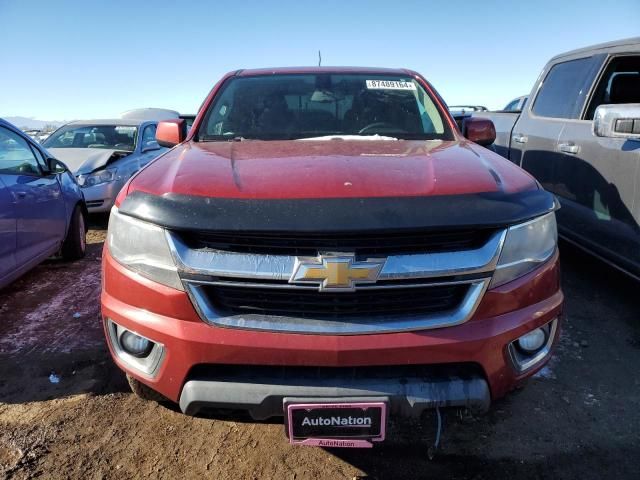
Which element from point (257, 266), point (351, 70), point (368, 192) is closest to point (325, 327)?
point (257, 266)

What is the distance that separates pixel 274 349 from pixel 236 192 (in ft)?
1.95

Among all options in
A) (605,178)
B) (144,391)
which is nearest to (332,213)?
(144,391)

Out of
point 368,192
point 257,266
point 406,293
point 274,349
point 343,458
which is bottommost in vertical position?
point 343,458

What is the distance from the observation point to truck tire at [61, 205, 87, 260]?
517cm

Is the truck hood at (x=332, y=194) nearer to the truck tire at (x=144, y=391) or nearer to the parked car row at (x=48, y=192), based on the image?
the truck tire at (x=144, y=391)

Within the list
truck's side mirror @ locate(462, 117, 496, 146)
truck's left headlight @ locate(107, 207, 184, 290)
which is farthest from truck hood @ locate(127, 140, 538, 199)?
truck's side mirror @ locate(462, 117, 496, 146)

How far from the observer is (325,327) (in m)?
1.78

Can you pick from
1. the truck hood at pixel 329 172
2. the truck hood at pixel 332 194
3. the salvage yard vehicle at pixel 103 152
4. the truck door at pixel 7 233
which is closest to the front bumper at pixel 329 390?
the truck hood at pixel 332 194

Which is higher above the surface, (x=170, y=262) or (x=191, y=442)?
(x=170, y=262)

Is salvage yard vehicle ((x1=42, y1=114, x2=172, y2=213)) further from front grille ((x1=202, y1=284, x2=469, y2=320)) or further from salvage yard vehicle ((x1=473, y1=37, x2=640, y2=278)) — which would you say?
front grille ((x1=202, y1=284, x2=469, y2=320))

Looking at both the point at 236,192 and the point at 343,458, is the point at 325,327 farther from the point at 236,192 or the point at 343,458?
the point at 343,458

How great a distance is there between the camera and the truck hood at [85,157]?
7.22m

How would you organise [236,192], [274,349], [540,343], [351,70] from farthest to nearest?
[351,70] → [540,343] → [236,192] → [274,349]

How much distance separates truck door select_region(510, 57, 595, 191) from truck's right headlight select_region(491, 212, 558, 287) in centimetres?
268
